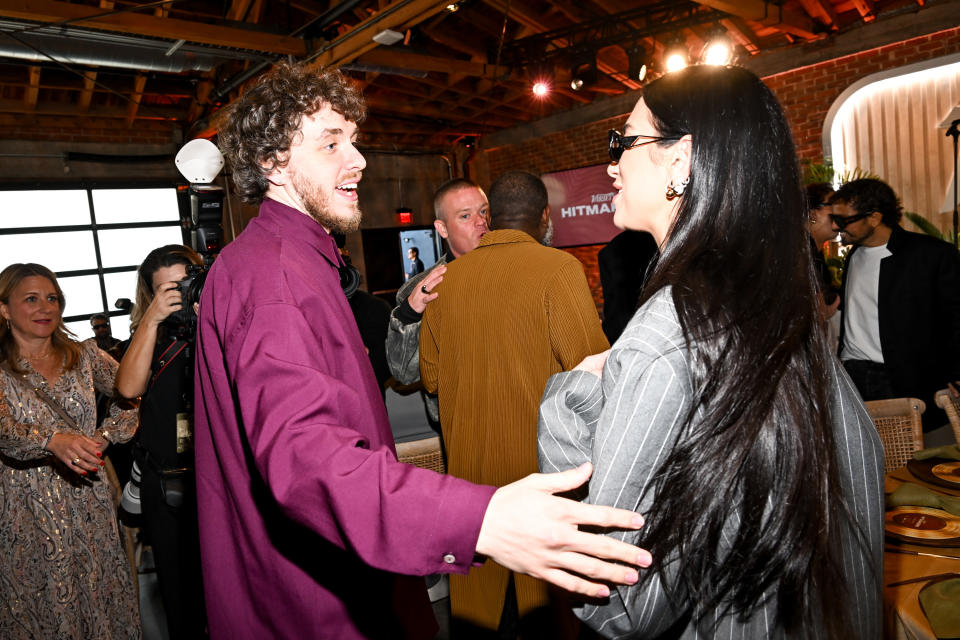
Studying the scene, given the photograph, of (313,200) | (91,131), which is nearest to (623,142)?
(313,200)

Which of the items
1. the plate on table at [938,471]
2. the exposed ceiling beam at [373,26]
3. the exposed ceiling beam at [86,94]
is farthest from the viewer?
the exposed ceiling beam at [86,94]

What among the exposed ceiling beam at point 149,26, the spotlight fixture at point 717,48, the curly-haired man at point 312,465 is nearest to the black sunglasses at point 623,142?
the curly-haired man at point 312,465

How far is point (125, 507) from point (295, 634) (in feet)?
6.98

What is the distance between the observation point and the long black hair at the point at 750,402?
0.89 metres

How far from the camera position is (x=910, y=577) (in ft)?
4.50

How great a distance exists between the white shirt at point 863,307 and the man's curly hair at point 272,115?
3287mm

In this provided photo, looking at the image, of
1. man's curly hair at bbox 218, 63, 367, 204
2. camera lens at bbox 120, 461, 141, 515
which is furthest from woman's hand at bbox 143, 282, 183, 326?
man's curly hair at bbox 218, 63, 367, 204

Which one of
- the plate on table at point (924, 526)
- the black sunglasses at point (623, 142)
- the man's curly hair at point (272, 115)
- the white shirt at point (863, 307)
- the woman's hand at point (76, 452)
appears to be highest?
the man's curly hair at point (272, 115)

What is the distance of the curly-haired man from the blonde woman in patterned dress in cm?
171

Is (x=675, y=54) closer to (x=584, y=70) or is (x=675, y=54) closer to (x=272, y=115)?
(x=584, y=70)

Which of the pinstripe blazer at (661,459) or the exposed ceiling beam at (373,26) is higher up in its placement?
the exposed ceiling beam at (373,26)

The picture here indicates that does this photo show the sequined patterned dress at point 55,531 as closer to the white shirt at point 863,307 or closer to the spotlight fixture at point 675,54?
the white shirt at point 863,307

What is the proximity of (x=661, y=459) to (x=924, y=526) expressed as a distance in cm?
121

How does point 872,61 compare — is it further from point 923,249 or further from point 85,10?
point 85,10
